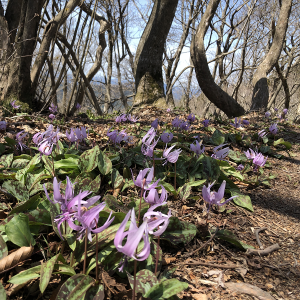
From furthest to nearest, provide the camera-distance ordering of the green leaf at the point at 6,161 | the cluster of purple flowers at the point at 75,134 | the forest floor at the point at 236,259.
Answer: the cluster of purple flowers at the point at 75,134 < the green leaf at the point at 6,161 < the forest floor at the point at 236,259

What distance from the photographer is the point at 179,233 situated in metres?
1.20

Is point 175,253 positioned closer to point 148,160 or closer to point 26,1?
point 148,160

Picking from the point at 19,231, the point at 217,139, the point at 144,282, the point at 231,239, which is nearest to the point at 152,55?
the point at 217,139

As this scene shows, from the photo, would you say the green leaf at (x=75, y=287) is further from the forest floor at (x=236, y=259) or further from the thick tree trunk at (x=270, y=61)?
the thick tree trunk at (x=270, y=61)

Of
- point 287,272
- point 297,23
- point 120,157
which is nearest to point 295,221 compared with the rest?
point 287,272

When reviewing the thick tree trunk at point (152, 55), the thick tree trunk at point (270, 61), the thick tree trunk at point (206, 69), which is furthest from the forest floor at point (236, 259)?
the thick tree trunk at point (270, 61)

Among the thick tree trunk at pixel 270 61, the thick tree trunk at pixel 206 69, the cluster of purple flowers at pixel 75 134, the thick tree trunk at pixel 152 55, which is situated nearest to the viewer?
the cluster of purple flowers at pixel 75 134

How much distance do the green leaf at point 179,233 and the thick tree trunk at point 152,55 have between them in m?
4.18

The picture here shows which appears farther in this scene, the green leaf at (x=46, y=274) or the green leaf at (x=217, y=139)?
the green leaf at (x=217, y=139)

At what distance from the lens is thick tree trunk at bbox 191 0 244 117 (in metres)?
4.61

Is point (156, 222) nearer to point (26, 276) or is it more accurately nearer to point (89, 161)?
point (26, 276)

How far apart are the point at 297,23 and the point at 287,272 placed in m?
17.0

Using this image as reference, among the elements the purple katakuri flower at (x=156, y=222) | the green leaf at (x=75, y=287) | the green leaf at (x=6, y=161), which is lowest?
the green leaf at (x=75, y=287)

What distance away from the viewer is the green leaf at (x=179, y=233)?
1.17 m
